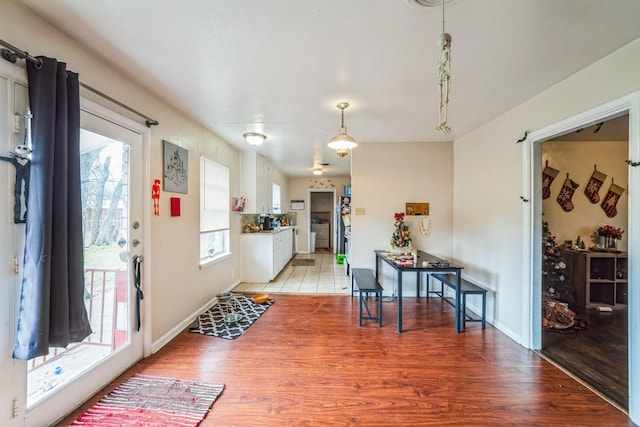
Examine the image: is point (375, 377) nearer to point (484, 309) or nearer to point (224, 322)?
point (484, 309)

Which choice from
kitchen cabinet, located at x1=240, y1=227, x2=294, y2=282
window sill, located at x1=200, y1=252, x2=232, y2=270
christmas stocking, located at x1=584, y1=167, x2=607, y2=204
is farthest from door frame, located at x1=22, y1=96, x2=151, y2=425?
christmas stocking, located at x1=584, y1=167, x2=607, y2=204

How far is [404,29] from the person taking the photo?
1.53 m

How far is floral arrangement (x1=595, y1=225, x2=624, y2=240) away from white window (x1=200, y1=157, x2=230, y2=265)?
5.45m

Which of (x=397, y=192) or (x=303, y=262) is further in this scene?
(x=303, y=262)

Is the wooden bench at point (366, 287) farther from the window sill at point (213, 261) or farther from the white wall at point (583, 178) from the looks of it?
the white wall at point (583, 178)

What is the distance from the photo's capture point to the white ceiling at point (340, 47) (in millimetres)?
1377

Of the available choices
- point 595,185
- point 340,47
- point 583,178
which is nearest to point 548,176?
point 583,178

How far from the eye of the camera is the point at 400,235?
364 cm

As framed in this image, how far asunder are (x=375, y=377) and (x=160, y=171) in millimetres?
2660

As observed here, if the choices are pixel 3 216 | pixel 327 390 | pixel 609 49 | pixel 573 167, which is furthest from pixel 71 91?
pixel 573 167

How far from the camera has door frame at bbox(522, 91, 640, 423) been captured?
1.60 meters

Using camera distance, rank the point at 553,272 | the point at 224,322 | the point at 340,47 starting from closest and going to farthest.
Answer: the point at 340,47 → the point at 224,322 → the point at 553,272

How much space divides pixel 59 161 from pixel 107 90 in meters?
0.80

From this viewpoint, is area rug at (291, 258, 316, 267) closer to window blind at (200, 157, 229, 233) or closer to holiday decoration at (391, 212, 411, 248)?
window blind at (200, 157, 229, 233)
